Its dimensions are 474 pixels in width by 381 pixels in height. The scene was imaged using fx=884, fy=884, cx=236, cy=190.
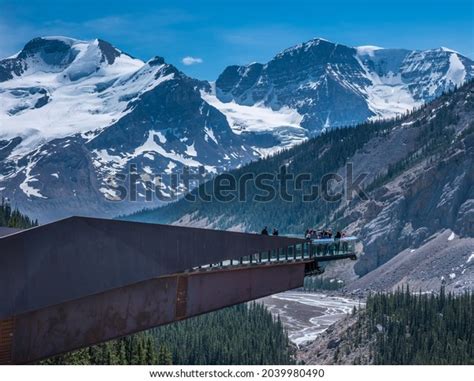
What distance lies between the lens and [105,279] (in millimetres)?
29484

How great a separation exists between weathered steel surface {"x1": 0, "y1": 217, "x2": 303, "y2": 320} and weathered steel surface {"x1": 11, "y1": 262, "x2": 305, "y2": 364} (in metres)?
2.04

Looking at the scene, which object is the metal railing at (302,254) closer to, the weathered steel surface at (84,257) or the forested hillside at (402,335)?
the weathered steel surface at (84,257)

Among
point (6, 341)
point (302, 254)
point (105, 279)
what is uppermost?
point (302, 254)

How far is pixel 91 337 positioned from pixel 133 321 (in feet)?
6.49

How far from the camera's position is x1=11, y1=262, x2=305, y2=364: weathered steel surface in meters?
30.1

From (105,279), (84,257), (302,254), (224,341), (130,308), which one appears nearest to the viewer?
(84,257)

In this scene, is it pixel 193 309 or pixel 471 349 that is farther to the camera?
pixel 471 349

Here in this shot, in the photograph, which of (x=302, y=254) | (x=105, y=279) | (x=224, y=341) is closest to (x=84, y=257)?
(x=105, y=279)

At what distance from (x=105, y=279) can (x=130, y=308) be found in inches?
159

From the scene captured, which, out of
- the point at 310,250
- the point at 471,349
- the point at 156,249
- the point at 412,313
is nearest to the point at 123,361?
the point at 310,250

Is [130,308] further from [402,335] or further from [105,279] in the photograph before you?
[402,335]

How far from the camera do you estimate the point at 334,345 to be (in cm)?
16025
